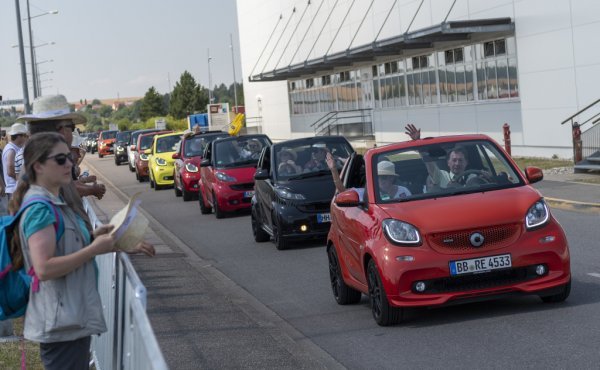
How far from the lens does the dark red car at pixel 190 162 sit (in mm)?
27516

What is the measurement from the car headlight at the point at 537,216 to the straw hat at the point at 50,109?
4071 millimetres

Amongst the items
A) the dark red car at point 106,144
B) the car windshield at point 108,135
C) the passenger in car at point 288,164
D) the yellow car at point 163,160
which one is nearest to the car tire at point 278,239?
the passenger in car at point 288,164

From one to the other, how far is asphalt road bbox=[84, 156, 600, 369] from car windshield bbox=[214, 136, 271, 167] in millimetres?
7746

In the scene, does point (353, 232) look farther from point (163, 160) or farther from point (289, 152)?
point (163, 160)

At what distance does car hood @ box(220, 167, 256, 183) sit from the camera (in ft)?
71.2

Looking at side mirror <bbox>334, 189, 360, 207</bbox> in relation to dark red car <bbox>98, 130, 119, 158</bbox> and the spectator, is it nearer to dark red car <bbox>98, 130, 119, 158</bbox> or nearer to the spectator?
the spectator

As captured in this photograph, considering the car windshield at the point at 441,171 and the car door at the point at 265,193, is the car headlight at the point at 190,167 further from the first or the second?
the car windshield at the point at 441,171

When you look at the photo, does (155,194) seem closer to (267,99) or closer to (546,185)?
(546,185)

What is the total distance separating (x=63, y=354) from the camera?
16.8 ft

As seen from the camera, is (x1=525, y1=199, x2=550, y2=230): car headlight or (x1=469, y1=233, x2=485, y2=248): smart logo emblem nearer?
(x1=469, y1=233, x2=485, y2=248): smart logo emblem

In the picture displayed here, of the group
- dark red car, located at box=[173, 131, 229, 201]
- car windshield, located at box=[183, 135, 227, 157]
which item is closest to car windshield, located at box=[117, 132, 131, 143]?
dark red car, located at box=[173, 131, 229, 201]

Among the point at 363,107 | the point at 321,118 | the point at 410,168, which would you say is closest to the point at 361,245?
the point at 410,168

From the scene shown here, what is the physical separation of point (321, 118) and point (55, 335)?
4835cm

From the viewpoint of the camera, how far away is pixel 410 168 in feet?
32.7
